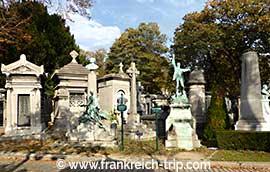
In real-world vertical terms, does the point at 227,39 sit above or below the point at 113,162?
above

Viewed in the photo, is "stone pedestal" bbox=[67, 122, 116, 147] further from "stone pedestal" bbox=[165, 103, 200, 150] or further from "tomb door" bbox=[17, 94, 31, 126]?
"tomb door" bbox=[17, 94, 31, 126]

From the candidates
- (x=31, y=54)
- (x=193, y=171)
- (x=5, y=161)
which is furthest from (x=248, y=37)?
(x=5, y=161)

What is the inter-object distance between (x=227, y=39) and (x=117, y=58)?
2178 centimetres

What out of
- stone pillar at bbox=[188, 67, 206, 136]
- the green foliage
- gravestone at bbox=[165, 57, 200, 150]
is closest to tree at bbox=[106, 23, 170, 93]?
stone pillar at bbox=[188, 67, 206, 136]

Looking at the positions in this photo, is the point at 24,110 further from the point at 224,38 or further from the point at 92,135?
the point at 224,38

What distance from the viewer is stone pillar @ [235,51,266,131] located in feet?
44.0

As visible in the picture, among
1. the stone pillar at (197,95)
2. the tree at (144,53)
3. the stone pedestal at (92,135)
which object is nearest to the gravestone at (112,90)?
the stone pillar at (197,95)

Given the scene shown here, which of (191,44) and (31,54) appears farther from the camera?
(191,44)

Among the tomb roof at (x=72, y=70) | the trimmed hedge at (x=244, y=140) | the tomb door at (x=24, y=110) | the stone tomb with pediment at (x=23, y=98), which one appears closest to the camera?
the trimmed hedge at (x=244, y=140)

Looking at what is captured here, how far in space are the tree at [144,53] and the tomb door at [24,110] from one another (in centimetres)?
2667

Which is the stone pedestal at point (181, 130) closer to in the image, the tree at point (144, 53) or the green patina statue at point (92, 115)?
the green patina statue at point (92, 115)

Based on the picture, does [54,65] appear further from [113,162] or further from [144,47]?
[113,162]

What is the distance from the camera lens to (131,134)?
16.8 metres

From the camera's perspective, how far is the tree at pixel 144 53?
43.7 metres
